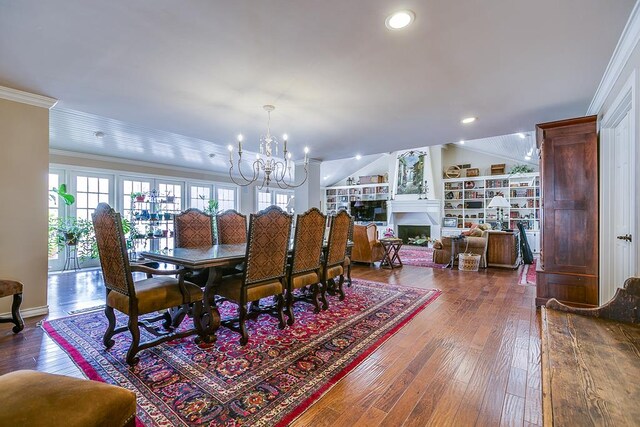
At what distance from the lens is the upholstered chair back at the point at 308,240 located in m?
2.75

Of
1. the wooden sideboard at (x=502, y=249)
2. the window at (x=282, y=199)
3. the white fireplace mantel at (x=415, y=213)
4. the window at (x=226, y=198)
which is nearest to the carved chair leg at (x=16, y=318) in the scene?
the window at (x=226, y=198)

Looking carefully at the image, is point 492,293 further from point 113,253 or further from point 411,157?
point 411,157

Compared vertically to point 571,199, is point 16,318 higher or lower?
lower

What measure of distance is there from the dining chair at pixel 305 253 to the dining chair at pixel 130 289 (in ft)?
2.74

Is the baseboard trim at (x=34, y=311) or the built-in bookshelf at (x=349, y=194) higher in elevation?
the built-in bookshelf at (x=349, y=194)

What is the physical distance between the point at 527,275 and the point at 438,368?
4240 millimetres

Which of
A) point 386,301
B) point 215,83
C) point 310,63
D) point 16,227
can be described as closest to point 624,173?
point 386,301

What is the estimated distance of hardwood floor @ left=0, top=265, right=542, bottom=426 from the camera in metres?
1.52

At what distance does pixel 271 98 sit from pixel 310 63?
84cm

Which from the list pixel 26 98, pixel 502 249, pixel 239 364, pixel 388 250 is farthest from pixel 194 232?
pixel 502 249

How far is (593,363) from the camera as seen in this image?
109 centimetres

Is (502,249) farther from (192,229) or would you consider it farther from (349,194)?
(349,194)

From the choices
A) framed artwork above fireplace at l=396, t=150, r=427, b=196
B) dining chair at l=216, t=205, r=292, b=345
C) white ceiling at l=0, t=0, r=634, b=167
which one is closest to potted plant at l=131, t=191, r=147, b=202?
white ceiling at l=0, t=0, r=634, b=167

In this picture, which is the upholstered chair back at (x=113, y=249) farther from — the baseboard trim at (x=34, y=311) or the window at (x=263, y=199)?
the window at (x=263, y=199)
